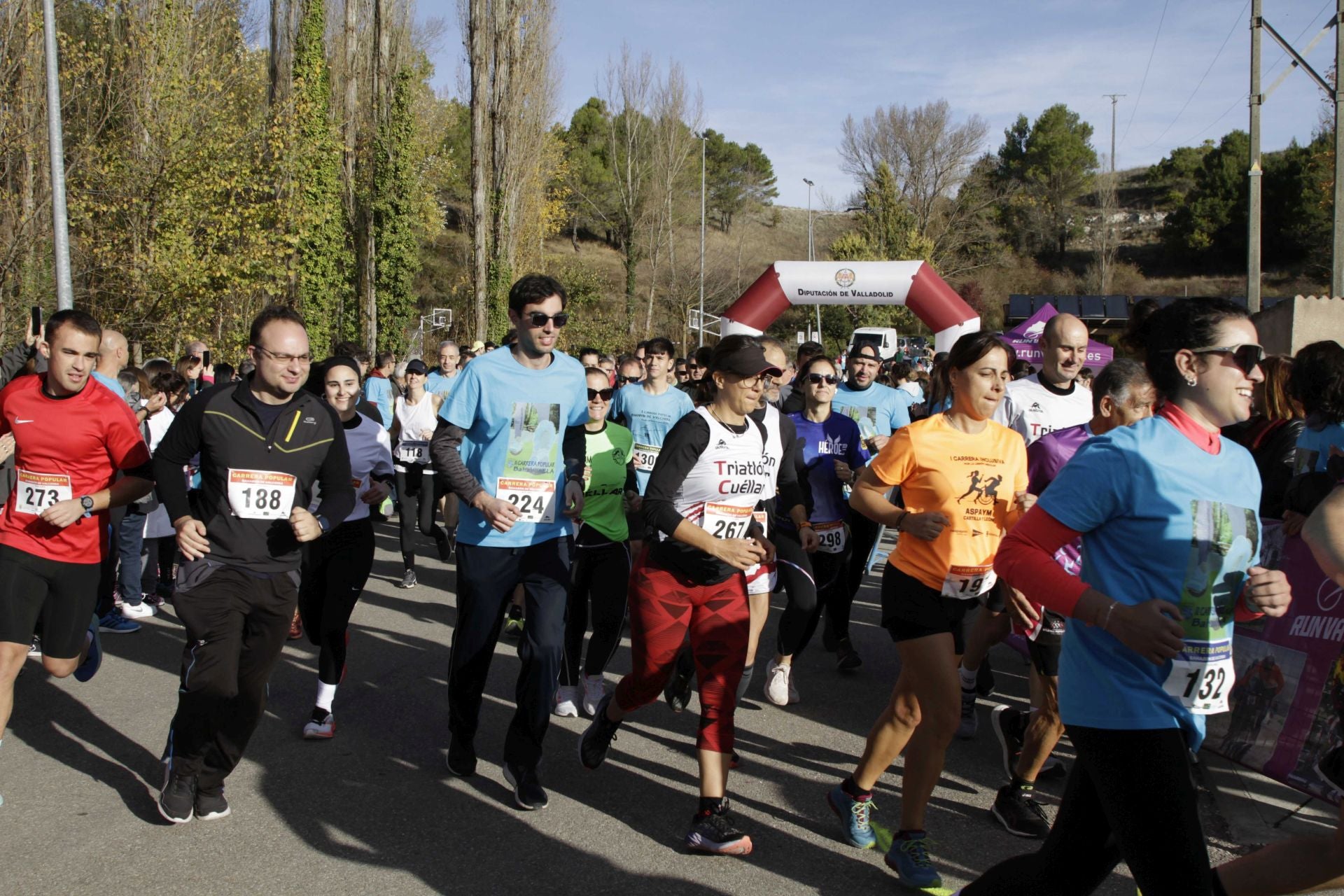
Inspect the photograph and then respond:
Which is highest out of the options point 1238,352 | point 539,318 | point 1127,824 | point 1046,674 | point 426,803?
point 539,318

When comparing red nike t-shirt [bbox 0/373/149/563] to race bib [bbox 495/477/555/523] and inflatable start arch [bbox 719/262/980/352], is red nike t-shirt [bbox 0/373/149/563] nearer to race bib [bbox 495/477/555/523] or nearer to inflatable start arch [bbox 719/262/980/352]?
race bib [bbox 495/477/555/523]

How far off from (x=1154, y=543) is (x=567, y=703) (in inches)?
158

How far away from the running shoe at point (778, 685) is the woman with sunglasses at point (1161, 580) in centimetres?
349

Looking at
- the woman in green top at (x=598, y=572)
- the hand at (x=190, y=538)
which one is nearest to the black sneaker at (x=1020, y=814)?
the woman in green top at (x=598, y=572)

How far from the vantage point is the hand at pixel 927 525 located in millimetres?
3834

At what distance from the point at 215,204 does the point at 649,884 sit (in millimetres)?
17638

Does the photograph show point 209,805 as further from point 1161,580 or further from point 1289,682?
point 1289,682

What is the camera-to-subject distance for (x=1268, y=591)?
2.53m

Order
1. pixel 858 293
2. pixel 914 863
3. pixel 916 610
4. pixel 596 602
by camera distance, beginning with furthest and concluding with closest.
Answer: pixel 858 293 < pixel 596 602 < pixel 916 610 < pixel 914 863

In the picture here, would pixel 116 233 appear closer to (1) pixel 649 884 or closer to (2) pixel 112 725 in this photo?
(2) pixel 112 725

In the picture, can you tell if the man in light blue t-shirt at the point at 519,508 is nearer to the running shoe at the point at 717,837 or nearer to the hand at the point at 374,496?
the running shoe at the point at 717,837

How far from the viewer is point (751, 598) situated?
5.69 metres

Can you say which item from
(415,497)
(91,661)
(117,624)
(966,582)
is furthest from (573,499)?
(415,497)

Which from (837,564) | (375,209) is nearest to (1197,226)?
(375,209)
